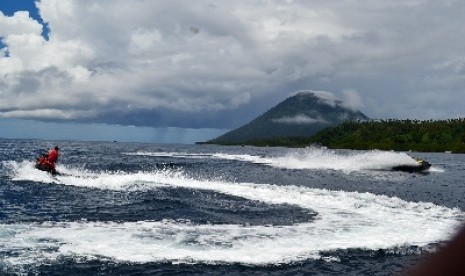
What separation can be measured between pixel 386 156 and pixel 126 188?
5975 cm

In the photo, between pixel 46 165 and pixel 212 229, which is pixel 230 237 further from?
pixel 46 165

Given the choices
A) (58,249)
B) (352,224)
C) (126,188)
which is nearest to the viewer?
(58,249)

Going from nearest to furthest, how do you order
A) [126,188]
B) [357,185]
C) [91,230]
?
[91,230]
[126,188]
[357,185]

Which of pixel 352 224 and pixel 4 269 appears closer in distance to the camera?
pixel 4 269

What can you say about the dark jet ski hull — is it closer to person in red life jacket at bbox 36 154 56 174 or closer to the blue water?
the blue water

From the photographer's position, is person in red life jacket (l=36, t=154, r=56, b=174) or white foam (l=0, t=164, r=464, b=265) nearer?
white foam (l=0, t=164, r=464, b=265)

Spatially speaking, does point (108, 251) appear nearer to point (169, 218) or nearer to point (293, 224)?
point (169, 218)

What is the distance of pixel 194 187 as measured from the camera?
4191 cm

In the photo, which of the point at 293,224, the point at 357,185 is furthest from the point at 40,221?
the point at 357,185

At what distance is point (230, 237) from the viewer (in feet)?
66.6

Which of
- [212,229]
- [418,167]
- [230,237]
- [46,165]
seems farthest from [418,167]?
[230,237]

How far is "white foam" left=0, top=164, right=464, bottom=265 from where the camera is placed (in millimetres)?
17094

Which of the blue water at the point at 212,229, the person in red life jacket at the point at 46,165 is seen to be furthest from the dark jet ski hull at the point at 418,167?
the person in red life jacket at the point at 46,165

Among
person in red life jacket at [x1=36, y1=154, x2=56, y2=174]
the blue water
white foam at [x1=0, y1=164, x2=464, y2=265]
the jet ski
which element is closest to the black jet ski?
the blue water
